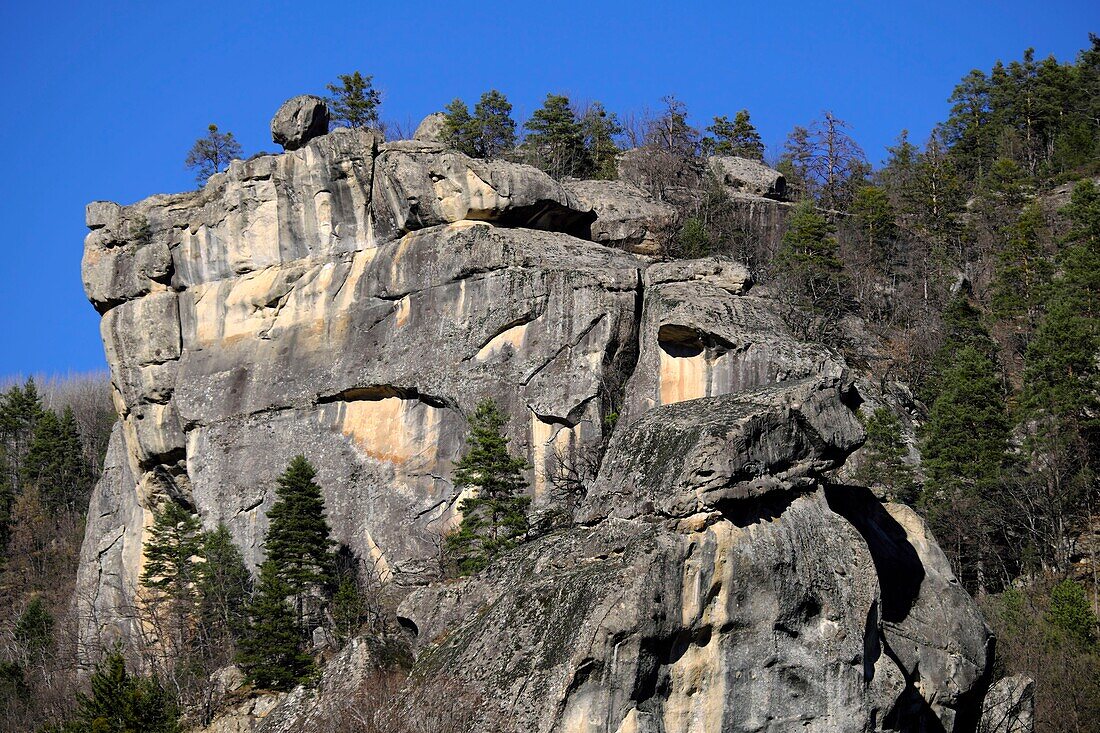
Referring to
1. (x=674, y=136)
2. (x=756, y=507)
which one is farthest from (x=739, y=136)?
(x=756, y=507)

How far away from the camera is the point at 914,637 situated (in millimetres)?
32875

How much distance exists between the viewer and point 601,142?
69.1m

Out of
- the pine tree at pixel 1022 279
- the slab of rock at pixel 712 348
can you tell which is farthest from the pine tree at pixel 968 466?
the pine tree at pixel 1022 279

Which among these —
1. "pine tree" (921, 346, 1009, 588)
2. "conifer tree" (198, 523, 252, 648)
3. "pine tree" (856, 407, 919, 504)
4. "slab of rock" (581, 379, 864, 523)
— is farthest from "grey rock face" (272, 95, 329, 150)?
"slab of rock" (581, 379, 864, 523)

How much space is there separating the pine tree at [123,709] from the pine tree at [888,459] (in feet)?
67.6

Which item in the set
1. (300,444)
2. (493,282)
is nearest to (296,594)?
(300,444)

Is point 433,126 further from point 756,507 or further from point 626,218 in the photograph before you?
point 756,507

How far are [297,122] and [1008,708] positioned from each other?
3083cm

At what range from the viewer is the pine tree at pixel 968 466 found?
1773 inches

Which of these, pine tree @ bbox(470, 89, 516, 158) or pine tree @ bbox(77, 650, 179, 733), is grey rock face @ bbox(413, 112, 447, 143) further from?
pine tree @ bbox(77, 650, 179, 733)

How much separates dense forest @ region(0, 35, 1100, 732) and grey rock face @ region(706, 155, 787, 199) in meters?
0.66

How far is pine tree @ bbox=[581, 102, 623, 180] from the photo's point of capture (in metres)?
65.3

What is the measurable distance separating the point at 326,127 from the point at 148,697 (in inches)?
1006

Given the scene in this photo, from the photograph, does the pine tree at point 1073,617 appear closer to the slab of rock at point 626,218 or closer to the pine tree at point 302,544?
the pine tree at point 302,544
